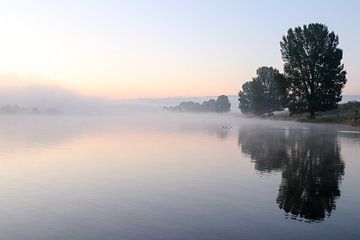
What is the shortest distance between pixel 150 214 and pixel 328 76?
83821 mm

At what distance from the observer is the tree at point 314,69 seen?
297 ft

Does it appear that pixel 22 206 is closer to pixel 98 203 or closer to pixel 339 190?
pixel 98 203

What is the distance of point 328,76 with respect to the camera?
9000cm

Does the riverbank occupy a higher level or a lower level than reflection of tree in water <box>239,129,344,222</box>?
higher

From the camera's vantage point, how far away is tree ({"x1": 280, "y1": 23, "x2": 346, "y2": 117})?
3565 inches

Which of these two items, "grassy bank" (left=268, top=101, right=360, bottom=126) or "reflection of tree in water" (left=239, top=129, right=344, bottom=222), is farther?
"grassy bank" (left=268, top=101, right=360, bottom=126)

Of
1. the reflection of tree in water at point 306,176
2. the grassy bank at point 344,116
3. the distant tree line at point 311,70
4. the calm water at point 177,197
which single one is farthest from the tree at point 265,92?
the calm water at point 177,197

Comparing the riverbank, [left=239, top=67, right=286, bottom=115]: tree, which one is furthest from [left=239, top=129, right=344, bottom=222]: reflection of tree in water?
[left=239, top=67, right=286, bottom=115]: tree

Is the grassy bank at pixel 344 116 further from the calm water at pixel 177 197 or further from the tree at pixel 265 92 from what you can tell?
the calm water at pixel 177 197

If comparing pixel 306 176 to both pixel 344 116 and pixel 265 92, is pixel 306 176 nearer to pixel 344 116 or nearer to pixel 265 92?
pixel 344 116

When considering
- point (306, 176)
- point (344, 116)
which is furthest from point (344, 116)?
point (306, 176)

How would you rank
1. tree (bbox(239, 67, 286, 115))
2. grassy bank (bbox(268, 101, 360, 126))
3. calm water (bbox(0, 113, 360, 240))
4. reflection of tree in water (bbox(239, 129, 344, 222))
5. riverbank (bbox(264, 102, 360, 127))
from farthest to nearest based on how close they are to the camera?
tree (bbox(239, 67, 286, 115)), grassy bank (bbox(268, 101, 360, 126)), riverbank (bbox(264, 102, 360, 127)), reflection of tree in water (bbox(239, 129, 344, 222)), calm water (bbox(0, 113, 360, 240))

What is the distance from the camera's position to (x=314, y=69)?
9100 cm

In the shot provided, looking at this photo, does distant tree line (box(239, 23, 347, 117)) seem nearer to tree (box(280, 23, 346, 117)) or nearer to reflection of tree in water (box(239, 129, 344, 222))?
tree (box(280, 23, 346, 117))
